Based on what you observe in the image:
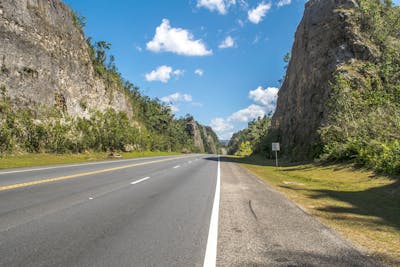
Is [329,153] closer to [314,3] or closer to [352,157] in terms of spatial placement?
[352,157]

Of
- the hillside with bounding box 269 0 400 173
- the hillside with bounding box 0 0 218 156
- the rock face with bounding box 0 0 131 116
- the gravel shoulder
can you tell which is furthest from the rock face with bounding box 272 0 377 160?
the rock face with bounding box 0 0 131 116

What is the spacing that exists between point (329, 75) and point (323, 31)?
7938 millimetres

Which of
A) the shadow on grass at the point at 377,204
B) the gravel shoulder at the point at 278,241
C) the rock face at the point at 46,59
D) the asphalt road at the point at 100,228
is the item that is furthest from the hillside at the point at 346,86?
the rock face at the point at 46,59

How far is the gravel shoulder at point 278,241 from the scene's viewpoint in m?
3.94

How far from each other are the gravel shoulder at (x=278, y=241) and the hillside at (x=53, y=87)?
26.2m

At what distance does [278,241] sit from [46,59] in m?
39.4

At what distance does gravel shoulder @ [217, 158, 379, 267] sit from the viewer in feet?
12.9

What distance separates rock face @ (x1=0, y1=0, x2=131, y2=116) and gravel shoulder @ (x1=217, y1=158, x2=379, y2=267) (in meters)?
31.8

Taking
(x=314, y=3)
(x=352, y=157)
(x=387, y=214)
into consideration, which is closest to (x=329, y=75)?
(x=352, y=157)

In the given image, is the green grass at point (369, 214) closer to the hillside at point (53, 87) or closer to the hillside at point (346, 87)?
the hillside at point (346, 87)

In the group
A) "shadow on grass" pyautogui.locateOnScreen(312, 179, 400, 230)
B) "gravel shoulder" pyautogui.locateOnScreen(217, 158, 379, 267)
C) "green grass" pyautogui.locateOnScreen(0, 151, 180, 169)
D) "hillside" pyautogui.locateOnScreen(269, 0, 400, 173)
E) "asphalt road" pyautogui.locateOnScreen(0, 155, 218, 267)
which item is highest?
"hillside" pyautogui.locateOnScreen(269, 0, 400, 173)

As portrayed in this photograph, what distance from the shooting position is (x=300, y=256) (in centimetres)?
411

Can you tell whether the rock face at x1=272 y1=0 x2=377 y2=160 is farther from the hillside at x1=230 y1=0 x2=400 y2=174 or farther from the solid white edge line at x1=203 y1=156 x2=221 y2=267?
the solid white edge line at x1=203 y1=156 x2=221 y2=267

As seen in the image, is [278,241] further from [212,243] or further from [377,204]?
[377,204]
